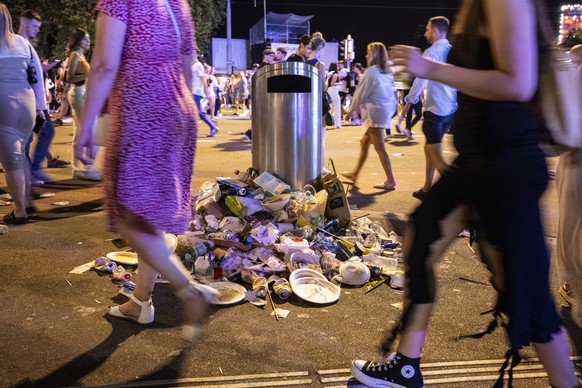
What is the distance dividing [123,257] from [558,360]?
3173mm

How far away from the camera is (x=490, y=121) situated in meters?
1.90

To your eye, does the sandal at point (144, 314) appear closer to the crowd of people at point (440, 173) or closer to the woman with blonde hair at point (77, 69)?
the crowd of people at point (440, 173)

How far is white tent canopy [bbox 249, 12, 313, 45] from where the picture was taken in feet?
134

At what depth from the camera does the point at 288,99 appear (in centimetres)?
536

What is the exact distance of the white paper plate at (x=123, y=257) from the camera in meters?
4.21

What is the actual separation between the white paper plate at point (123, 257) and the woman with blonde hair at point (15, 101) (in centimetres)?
159

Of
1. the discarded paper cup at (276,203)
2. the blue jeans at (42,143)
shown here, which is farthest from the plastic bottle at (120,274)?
the blue jeans at (42,143)

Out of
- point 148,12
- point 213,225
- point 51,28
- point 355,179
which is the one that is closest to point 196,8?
point 51,28

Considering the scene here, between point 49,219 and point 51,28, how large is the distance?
845 inches

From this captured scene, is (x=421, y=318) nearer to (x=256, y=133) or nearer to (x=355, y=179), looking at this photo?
(x=256, y=133)

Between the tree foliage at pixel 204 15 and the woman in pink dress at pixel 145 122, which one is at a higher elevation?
the tree foliage at pixel 204 15

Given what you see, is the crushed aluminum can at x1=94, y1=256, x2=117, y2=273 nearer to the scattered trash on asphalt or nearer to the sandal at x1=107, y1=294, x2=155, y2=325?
the scattered trash on asphalt

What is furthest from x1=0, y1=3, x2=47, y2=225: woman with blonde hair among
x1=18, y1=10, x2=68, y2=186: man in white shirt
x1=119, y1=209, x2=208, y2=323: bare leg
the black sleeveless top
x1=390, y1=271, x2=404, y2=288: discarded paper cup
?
the black sleeveless top

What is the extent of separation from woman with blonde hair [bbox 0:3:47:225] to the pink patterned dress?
3122mm
